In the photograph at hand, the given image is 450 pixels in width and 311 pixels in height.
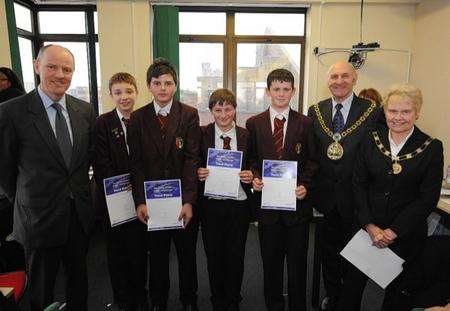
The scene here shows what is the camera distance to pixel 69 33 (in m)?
5.71

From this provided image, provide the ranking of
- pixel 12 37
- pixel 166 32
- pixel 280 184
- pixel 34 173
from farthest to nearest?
1. pixel 166 32
2. pixel 12 37
3. pixel 280 184
4. pixel 34 173

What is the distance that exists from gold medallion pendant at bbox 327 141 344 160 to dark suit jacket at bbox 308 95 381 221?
0.8 inches

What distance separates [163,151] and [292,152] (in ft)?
2.74

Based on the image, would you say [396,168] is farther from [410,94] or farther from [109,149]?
[109,149]

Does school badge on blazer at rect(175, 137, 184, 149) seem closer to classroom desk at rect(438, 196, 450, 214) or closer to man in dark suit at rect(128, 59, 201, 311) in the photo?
man in dark suit at rect(128, 59, 201, 311)

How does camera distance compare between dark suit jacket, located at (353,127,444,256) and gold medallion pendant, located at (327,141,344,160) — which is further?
gold medallion pendant, located at (327,141,344,160)

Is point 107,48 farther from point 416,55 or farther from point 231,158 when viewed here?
point 416,55

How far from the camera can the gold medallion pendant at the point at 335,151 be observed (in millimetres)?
2199

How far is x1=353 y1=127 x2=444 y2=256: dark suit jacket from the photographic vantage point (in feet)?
5.94

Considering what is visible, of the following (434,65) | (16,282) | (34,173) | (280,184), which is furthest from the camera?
(434,65)

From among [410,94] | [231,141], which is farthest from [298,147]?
[410,94]

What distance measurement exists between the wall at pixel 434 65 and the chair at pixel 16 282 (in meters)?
5.22

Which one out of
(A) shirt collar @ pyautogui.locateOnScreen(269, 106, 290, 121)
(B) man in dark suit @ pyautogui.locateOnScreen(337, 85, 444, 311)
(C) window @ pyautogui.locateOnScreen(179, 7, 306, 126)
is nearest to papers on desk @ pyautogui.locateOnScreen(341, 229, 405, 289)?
(B) man in dark suit @ pyautogui.locateOnScreen(337, 85, 444, 311)

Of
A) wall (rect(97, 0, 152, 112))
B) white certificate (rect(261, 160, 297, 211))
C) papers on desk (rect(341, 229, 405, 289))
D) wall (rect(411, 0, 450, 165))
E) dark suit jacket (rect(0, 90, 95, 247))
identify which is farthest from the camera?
wall (rect(97, 0, 152, 112))
